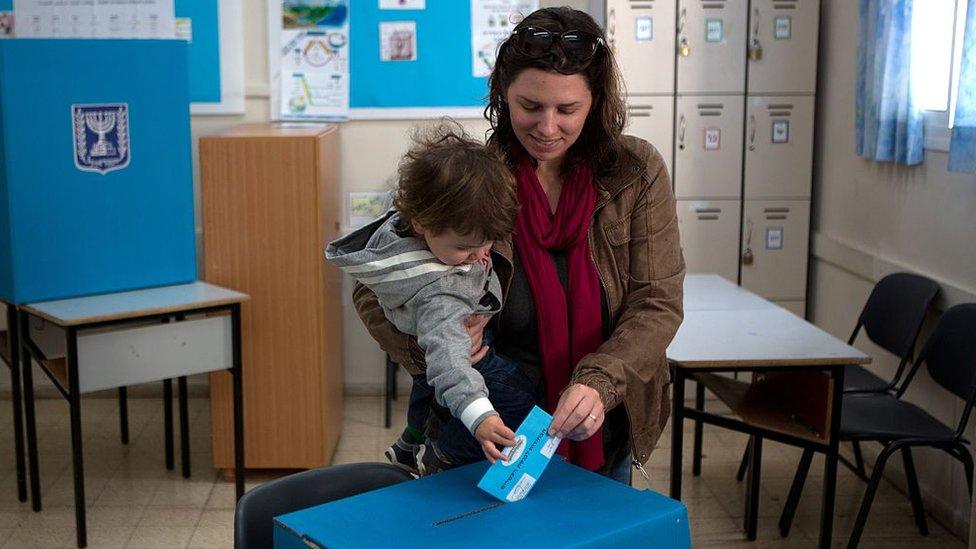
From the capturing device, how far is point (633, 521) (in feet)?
4.32

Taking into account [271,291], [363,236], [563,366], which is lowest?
[271,291]

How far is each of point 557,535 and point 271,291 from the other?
267 centimetres

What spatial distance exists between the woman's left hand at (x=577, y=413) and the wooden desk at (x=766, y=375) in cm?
133

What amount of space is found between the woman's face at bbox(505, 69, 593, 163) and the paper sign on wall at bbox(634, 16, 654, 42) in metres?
3.14

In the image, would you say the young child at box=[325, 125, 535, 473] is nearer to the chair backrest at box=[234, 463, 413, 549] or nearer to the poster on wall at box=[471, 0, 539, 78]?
the chair backrest at box=[234, 463, 413, 549]

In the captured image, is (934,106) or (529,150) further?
(934,106)

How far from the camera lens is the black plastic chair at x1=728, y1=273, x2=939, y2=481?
11.5ft

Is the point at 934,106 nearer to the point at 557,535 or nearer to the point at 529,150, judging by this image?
the point at 529,150

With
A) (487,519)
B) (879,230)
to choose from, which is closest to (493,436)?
(487,519)

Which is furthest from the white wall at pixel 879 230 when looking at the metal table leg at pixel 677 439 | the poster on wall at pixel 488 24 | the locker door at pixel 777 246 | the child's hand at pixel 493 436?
the child's hand at pixel 493 436

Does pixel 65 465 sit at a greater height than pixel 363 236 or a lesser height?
lesser

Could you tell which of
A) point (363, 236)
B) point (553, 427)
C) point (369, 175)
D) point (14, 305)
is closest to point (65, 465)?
point (14, 305)

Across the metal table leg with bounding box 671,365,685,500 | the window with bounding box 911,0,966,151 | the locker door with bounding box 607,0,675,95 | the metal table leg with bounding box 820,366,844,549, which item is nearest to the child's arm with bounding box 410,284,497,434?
the metal table leg with bounding box 671,365,685,500

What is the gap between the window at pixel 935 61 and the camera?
3.59 meters
